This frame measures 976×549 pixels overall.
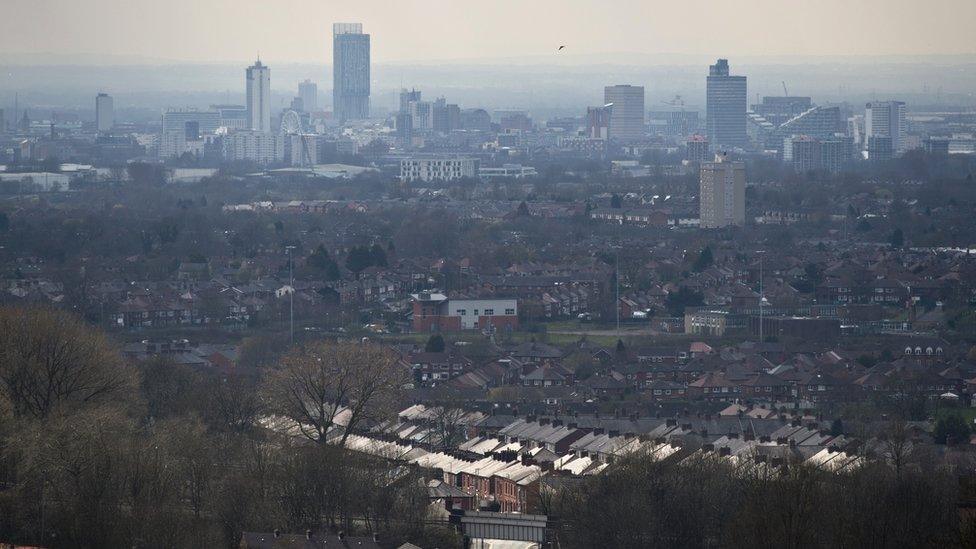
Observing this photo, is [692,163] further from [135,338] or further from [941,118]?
[135,338]

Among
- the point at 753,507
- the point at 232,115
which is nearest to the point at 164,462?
the point at 753,507

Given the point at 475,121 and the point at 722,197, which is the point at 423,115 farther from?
the point at 722,197

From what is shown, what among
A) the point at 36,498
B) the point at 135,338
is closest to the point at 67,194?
the point at 135,338

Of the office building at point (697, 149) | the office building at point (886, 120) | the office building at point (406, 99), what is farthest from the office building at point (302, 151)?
the office building at point (406, 99)

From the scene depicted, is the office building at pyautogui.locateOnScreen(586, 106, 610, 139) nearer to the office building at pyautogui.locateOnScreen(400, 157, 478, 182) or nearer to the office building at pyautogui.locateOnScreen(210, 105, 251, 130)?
the office building at pyautogui.locateOnScreen(210, 105, 251, 130)

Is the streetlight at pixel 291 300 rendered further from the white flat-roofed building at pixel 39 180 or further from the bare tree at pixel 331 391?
the white flat-roofed building at pixel 39 180

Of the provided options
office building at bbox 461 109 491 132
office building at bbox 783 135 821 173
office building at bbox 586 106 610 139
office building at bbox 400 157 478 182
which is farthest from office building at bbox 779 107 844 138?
office building at bbox 400 157 478 182

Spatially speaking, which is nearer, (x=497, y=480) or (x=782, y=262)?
(x=497, y=480)
